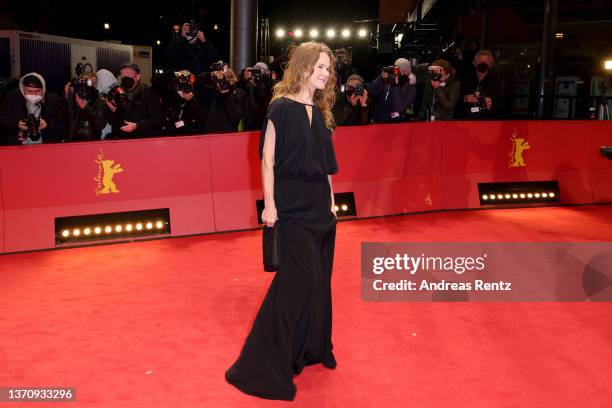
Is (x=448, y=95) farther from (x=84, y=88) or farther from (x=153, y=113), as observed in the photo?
(x=84, y=88)

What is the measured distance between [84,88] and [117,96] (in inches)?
16.6

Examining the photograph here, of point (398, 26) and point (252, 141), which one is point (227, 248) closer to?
point (252, 141)

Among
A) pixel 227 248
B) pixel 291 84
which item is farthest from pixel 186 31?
pixel 291 84

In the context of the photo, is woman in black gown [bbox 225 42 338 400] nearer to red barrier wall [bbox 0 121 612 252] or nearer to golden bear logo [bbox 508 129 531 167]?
red barrier wall [bbox 0 121 612 252]

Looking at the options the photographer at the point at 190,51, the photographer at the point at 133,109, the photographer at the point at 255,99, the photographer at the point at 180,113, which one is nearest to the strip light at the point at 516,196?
the photographer at the point at 255,99

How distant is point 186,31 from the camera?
35.5 ft

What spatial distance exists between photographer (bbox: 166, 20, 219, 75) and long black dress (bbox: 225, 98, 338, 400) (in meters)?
7.03

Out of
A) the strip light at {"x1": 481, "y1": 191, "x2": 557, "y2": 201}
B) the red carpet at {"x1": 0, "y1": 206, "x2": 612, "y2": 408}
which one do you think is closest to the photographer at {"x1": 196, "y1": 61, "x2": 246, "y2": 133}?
the red carpet at {"x1": 0, "y1": 206, "x2": 612, "y2": 408}

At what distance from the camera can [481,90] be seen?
37.4 ft

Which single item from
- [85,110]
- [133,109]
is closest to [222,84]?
[133,109]

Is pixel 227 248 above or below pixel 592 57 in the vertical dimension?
below

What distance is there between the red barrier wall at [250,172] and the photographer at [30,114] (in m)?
0.61

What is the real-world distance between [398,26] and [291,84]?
17538 mm

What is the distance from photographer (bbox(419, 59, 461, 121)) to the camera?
11133 mm
